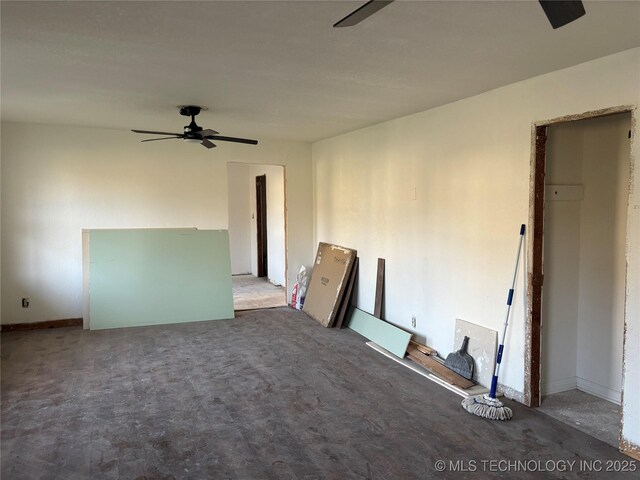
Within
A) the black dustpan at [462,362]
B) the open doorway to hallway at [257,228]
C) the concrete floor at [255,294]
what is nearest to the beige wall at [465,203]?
the black dustpan at [462,362]

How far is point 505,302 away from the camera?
11.8 ft

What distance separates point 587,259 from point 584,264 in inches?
1.8

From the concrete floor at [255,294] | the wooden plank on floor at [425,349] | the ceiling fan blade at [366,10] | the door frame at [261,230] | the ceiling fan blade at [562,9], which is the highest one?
the ceiling fan blade at [366,10]

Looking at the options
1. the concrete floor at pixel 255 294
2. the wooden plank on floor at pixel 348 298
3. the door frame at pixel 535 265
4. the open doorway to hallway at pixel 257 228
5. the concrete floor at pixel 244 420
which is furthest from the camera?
the open doorway to hallway at pixel 257 228

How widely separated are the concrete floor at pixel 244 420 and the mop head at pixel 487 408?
0.06 meters

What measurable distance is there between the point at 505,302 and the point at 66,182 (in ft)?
16.5

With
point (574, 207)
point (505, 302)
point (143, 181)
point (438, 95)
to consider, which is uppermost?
point (438, 95)

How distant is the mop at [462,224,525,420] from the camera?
3213 mm

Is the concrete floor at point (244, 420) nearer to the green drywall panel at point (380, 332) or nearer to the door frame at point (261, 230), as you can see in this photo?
the green drywall panel at point (380, 332)

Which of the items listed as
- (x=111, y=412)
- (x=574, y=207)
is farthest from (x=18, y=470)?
(x=574, y=207)

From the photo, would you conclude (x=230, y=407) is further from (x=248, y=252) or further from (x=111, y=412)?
(x=248, y=252)

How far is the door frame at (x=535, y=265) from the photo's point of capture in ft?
10.9

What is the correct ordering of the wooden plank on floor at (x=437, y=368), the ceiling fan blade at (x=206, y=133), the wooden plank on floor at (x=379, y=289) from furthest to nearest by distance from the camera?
the wooden plank on floor at (x=379, y=289) < the ceiling fan blade at (x=206, y=133) < the wooden plank on floor at (x=437, y=368)

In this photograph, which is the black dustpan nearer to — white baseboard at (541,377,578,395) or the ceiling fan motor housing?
white baseboard at (541,377,578,395)
